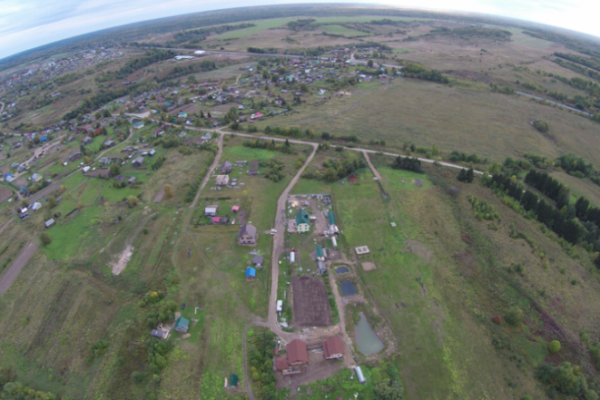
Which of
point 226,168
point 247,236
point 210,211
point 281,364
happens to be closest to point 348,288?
point 281,364

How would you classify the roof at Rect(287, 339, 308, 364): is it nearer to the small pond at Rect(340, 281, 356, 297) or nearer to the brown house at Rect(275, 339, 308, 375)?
the brown house at Rect(275, 339, 308, 375)

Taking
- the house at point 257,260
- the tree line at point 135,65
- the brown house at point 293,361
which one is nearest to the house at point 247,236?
the house at point 257,260

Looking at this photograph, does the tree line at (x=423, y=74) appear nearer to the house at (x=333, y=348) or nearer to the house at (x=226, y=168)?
the house at (x=226, y=168)

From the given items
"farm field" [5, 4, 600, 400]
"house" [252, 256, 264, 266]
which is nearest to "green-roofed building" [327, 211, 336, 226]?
"farm field" [5, 4, 600, 400]

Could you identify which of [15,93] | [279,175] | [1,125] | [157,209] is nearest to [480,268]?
[279,175]

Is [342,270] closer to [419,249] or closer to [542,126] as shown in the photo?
[419,249]
